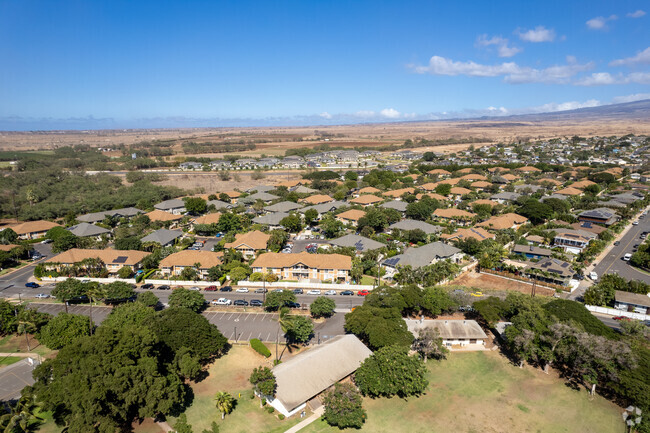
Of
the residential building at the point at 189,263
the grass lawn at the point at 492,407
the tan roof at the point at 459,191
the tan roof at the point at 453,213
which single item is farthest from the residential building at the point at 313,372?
the tan roof at the point at 459,191

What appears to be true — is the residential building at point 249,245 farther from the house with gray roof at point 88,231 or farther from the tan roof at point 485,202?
the tan roof at point 485,202

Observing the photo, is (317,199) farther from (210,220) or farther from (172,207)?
(172,207)

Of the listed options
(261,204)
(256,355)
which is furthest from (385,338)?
(261,204)

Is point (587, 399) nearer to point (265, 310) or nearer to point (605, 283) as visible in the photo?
point (605, 283)

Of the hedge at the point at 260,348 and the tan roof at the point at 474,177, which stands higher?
the tan roof at the point at 474,177

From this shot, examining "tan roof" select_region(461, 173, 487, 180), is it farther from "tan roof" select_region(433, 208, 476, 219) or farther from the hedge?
the hedge

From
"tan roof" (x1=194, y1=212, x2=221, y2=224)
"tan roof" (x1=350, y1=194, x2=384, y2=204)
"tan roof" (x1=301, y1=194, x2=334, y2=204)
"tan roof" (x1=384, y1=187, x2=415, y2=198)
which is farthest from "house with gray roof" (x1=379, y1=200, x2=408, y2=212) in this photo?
"tan roof" (x1=194, y1=212, x2=221, y2=224)
